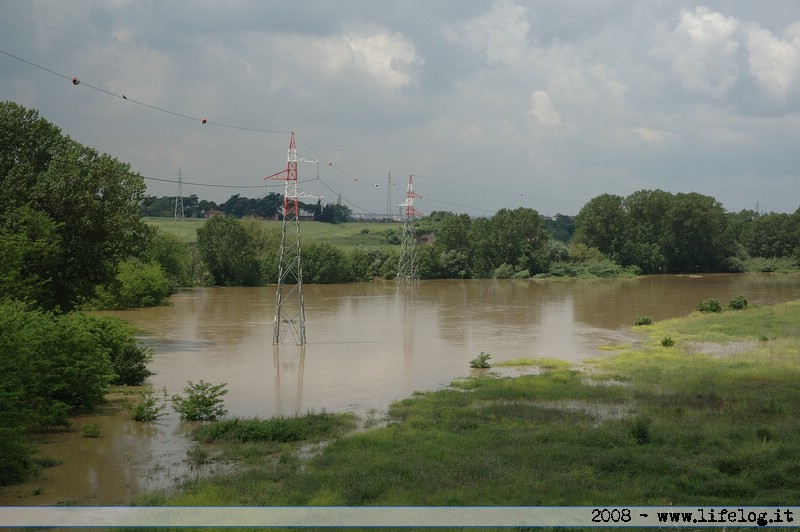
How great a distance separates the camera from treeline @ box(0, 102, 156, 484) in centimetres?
1608

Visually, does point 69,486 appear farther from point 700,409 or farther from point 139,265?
point 139,265

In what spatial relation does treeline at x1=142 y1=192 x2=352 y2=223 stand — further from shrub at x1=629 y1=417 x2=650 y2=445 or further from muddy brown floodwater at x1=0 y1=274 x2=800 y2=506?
shrub at x1=629 y1=417 x2=650 y2=445

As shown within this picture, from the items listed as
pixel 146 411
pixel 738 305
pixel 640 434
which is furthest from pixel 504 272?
pixel 640 434

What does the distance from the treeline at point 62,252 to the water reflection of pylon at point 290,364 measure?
13.0 feet

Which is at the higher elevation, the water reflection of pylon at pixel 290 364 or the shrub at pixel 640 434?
the shrub at pixel 640 434

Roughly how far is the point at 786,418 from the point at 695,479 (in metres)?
5.14

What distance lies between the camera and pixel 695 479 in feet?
35.7

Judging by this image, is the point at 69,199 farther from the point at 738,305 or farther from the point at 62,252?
the point at 738,305

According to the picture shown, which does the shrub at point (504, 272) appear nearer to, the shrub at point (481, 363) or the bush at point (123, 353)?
the shrub at point (481, 363)

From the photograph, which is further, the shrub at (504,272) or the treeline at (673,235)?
the treeline at (673,235)

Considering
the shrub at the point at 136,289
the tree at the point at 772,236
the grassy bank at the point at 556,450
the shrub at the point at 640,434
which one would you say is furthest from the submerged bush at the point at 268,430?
the tree at the point at 772,236

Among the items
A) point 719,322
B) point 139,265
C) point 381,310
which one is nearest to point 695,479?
point 719,322

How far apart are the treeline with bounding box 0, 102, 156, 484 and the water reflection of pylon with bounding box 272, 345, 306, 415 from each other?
13.0ft

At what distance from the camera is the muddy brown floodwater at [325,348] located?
13555mm
